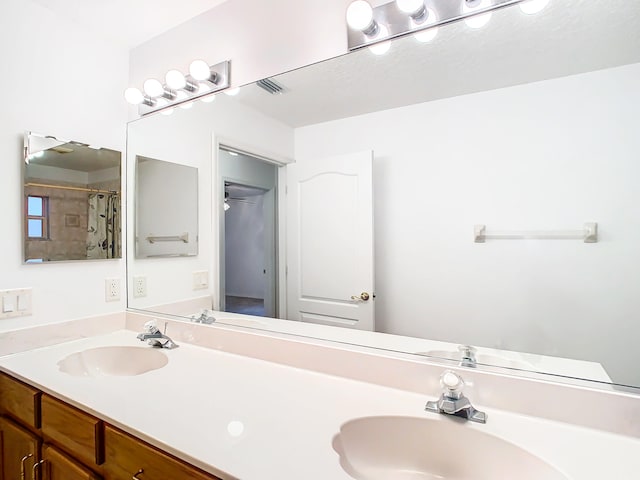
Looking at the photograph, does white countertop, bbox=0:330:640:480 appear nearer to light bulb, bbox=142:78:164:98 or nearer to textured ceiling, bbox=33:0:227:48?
light bulb, bbox=142:78:164:98

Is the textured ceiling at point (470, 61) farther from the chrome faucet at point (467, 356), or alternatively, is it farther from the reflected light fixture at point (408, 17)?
the chrome faucet at point (467, 356)

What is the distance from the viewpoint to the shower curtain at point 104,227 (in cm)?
171

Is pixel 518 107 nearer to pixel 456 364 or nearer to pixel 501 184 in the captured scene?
pixel 501 184

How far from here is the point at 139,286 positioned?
6.07 feet

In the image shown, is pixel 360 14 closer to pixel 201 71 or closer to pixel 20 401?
pixel 201 71

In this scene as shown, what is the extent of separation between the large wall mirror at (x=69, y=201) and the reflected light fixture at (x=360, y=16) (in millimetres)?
1369

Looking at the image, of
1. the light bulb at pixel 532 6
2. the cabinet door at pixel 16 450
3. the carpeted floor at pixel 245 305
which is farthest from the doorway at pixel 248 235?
the light bulb at pixel 532 6

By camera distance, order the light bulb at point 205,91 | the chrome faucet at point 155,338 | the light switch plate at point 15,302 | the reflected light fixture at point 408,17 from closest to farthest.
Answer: the reflected light fixture at point 408,17 → the light switch plate at point 15,302 → the chrome faucet at point 155,338 → the light bulb at point 205,91

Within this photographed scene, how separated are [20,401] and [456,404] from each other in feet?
4.80

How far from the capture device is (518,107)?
3.33 feet

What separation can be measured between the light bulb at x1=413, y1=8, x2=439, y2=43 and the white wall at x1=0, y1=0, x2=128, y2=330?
154 centimetres

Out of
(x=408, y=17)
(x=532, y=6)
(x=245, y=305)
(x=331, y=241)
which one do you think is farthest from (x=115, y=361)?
(x=532, y=6)

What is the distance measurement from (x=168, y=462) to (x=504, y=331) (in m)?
0.97

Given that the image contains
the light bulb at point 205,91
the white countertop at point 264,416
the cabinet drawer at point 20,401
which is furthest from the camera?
the light bulb at point 205,91
